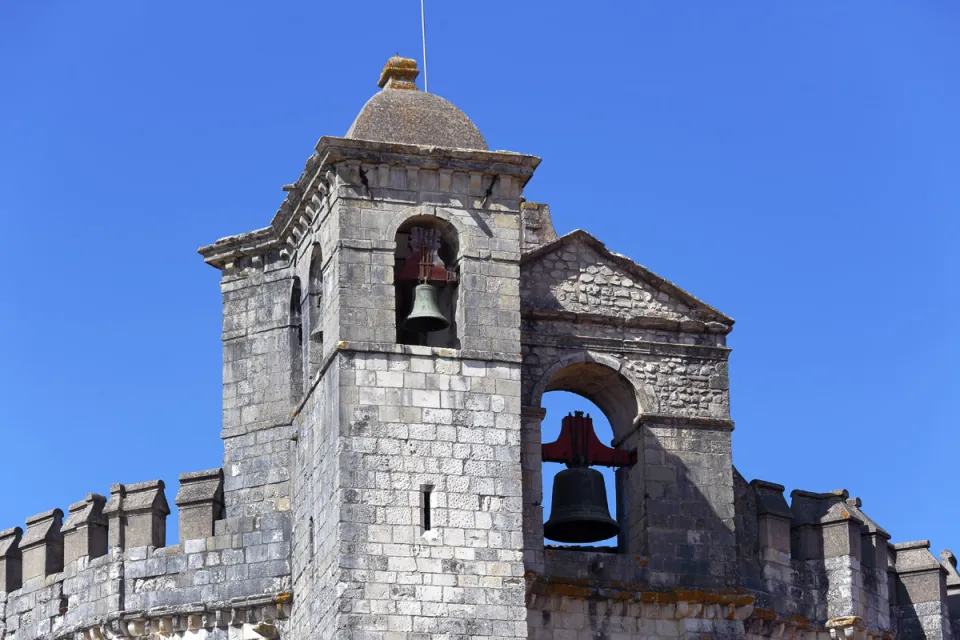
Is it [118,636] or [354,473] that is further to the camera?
[118,636]

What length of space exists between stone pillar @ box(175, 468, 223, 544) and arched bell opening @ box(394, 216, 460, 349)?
118 inches

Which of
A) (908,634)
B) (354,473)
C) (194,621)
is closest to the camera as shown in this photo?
(354,473)

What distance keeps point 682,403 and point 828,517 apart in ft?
7.63

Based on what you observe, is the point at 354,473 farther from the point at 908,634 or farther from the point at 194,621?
the point at 908,634

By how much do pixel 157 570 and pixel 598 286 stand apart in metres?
6.17

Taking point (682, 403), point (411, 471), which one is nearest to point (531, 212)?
point (682, 403)

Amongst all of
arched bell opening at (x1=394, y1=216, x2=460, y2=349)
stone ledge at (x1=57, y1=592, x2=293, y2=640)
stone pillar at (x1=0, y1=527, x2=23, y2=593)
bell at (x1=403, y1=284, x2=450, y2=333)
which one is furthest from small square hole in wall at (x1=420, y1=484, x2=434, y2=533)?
stone pillar at (x1=0, y1=527, x2=23, y2=593)

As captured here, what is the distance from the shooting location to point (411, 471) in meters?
32.5

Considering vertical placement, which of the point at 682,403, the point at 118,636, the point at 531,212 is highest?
the point at 531,212

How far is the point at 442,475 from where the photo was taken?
32625mm

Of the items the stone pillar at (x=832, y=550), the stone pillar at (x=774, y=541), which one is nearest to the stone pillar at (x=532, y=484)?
the stone pillar at (x=774, y=541)

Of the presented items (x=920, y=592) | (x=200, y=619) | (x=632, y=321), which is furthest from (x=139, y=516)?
(x=920, y=592)

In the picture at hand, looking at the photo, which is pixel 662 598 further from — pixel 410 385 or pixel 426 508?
pixel 410 385

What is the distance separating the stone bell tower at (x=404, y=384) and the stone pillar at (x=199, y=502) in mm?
286
